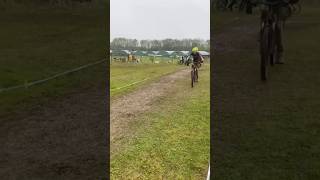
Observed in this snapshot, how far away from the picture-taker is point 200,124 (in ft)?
38.4

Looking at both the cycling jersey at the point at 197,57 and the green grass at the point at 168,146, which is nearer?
the green grass at the point at 168,146

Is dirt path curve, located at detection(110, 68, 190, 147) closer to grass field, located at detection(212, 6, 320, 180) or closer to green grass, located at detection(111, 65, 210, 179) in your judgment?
green grass, located at detection(111, 65, 210, 179)
